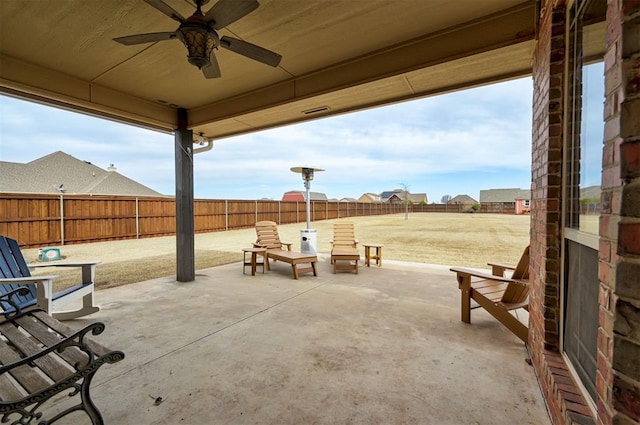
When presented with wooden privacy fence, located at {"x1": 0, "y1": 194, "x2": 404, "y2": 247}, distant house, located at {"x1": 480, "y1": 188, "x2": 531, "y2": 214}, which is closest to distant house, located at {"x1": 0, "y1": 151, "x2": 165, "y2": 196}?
wooden privacy fence, located at {"x1": 0, "y1": 194, "x2": 404, "y2": 247}

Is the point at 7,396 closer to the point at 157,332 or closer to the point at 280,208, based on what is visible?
the point at 157,332

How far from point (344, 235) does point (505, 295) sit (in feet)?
13.3

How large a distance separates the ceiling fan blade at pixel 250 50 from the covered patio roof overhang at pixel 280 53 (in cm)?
32

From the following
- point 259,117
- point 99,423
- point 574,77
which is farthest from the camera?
point 259,117

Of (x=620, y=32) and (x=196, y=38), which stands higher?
(x=196, y=38)

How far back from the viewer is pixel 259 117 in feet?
15.6

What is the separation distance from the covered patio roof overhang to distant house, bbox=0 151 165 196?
16.3 m

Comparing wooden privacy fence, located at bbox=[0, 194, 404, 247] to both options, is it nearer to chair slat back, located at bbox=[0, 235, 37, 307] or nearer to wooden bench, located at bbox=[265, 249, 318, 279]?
chair slat back, located at bbox=[0, 235, 37, 307]

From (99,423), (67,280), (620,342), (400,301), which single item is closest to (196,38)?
(99,423)

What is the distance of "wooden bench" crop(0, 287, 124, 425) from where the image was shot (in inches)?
54.1

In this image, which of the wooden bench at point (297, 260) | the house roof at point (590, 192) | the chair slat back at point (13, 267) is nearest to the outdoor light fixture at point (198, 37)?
the house roof at point (590, 192)

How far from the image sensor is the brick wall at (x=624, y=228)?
0.79m

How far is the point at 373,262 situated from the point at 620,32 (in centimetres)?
615

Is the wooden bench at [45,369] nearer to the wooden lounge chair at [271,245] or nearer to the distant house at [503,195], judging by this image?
the wooden lounge chair at [271,245]
